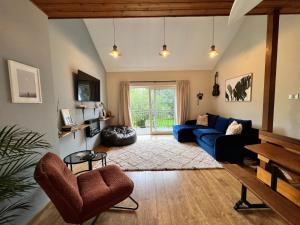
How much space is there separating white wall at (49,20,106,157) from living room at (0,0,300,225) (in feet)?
0.09

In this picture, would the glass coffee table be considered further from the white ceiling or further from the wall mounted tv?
the white ceiling

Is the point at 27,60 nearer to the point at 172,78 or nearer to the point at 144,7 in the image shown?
the point at 144,7

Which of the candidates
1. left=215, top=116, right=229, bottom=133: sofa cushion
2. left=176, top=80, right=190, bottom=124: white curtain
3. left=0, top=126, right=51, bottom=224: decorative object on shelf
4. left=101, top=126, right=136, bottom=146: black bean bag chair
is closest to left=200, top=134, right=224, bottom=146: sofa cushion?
left=215, top=116, right=229, bottom=133: sofa cushion

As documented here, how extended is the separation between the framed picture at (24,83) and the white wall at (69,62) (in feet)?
2.84

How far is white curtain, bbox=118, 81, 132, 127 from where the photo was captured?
5.95 metres

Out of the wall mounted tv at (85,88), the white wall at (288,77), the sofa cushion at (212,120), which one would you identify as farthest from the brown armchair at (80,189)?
the sofa cushion at (212,120)

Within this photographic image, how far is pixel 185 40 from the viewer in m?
4.64

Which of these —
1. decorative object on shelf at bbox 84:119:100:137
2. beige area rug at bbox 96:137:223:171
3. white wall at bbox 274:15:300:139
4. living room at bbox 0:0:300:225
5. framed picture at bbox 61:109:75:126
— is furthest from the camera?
decorative object on shelf at bbox 84:119:100:137

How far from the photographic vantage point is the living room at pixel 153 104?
5.47 ft

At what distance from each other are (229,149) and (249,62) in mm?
2149

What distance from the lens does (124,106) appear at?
6.00 m

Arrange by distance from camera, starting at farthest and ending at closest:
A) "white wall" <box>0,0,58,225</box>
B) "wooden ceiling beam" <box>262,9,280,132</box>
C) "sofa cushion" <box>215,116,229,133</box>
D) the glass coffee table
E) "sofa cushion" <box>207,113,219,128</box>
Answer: "sofa cushion" <box>207,113,219,128</box> → "sofa cushion" <box>215,116,229,133</box> → the glass coffee table → "wooden ceiling beam" <box>262,9,280,132</box> → "white wall" <box>0,0,58,225</box>

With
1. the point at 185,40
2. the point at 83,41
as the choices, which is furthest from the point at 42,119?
the point at 185,40

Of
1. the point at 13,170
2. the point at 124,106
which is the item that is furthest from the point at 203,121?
the point at 13,170
